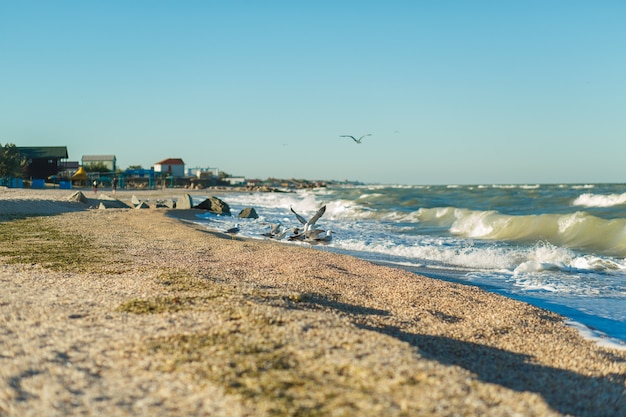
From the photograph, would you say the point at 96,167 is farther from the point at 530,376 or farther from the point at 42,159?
the point at 530,376

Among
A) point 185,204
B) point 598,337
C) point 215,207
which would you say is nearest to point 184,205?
point 185,204

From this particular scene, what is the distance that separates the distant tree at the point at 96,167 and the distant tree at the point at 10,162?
3250 cm

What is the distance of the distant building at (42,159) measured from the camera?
70375mm

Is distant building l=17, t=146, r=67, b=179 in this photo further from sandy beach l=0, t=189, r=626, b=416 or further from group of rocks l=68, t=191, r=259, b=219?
sandy beach l=0, t=189, r=626, b=416

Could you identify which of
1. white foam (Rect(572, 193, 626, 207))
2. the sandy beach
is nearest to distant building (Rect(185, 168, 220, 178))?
white foam (Rect(572, 193, 626, 207))

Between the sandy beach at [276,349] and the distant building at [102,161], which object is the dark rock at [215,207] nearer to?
the sandy beach at [276,349]

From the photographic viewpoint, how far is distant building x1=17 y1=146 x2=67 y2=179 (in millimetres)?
70375

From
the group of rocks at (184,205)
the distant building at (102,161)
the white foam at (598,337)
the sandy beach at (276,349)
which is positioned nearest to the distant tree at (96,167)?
the distant building at (102,161)

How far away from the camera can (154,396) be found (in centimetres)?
361

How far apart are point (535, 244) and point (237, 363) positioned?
1885 cm

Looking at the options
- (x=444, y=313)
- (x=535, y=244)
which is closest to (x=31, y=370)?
(x=444, y=313)

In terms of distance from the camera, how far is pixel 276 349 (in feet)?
14.5

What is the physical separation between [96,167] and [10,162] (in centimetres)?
3715

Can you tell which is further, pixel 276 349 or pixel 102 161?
pixel 102 161
